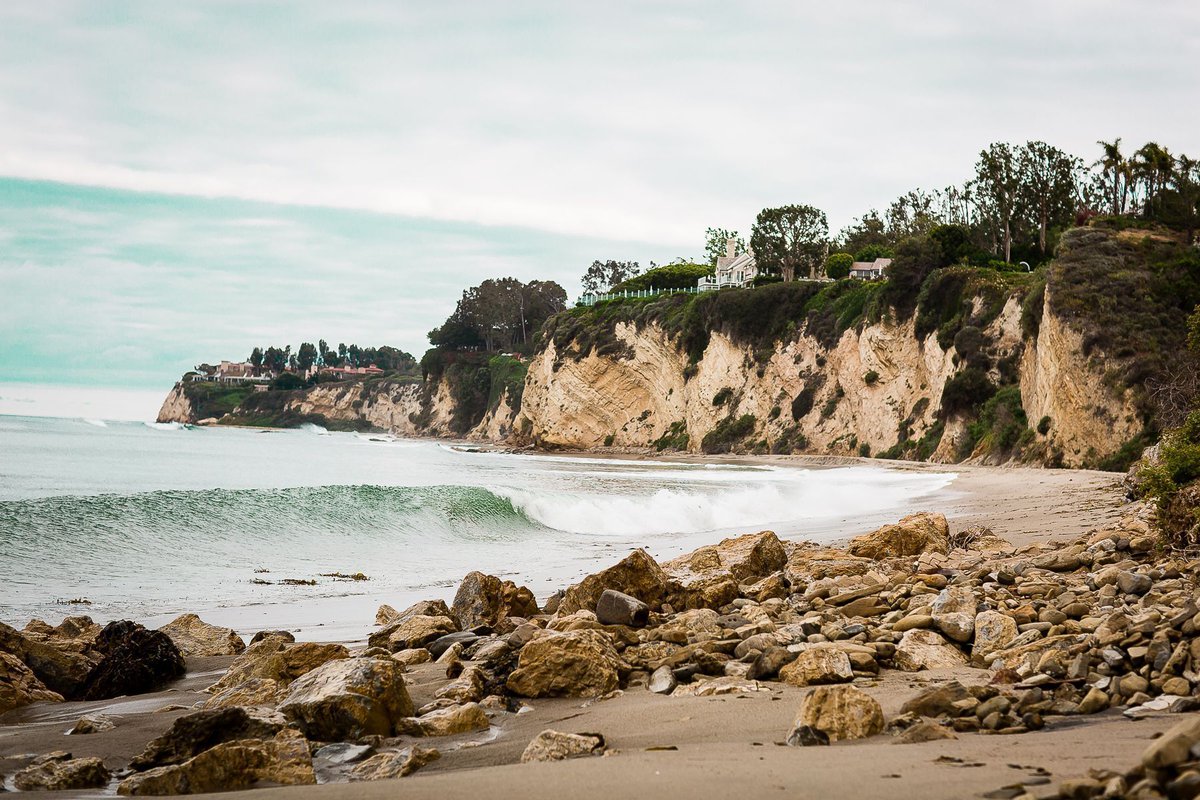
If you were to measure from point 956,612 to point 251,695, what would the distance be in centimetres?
509

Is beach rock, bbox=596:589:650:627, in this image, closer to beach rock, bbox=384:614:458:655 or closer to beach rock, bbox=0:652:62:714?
beach rock, bbox=384:614:458:655

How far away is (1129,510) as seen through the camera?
47.2 feet

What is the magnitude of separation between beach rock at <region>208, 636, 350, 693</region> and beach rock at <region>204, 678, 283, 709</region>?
6.3 inches

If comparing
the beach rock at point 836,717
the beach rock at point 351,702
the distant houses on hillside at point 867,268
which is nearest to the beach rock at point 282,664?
the beach rock at point 351,702

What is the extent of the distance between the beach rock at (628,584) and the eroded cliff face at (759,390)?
4026cm

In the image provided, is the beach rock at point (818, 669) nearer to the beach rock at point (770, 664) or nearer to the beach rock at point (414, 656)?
the beach rock at point (770, 664)

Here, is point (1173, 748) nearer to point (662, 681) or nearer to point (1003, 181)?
point (662, 681)

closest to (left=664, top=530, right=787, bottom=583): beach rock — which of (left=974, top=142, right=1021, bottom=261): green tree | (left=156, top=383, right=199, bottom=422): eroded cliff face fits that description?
(left=974, top=142, right=1021, bottom=261): green tree

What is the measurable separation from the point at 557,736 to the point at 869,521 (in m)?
15.6

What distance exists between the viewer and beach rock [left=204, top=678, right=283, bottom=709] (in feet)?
20.8

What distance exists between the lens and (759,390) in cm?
6712

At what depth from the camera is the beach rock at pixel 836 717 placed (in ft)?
14.1

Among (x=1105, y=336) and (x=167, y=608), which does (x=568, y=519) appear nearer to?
(x=167, y=608)

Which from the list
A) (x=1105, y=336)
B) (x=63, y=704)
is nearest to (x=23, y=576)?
(x=63, y=704)
